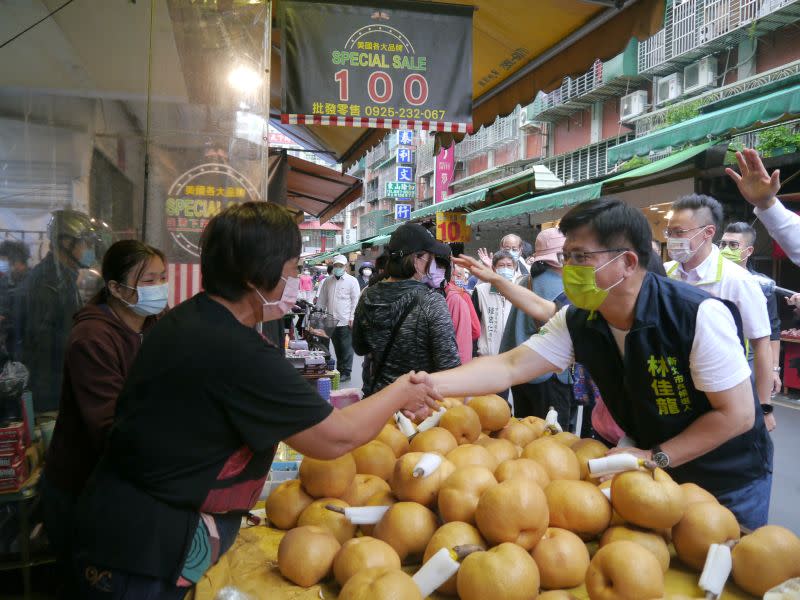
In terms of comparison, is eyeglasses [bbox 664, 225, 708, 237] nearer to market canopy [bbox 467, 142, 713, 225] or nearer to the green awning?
market canopy [bbox 467, 142, 713, 225]

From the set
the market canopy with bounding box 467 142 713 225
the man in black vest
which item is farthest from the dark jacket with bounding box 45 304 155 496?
the market canopy with bounding box 467 142 713 225

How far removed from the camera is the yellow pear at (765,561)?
1.38 metres

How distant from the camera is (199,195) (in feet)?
12.4

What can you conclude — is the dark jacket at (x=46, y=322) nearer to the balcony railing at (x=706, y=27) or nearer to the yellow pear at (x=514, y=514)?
the yellow pear at (x=514, y=514)

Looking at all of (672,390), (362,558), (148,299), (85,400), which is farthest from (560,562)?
(148,299)

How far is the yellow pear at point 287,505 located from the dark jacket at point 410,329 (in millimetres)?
1597

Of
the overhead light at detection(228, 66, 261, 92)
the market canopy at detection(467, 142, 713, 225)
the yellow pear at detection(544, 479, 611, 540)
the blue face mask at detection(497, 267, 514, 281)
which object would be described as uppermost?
the market canopy at detection(467, 142, 713, 225)

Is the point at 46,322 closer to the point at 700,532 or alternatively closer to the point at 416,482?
the point at 416,482

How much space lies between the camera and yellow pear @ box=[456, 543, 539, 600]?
1.30 m

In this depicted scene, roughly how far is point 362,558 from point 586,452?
0.90 meters

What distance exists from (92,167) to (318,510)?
3.73 m

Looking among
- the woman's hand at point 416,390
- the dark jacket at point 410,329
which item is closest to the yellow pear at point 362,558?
the woman's hand at point 416,390

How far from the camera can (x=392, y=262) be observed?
3.46 meters

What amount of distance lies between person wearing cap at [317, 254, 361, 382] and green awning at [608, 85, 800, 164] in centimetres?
489
